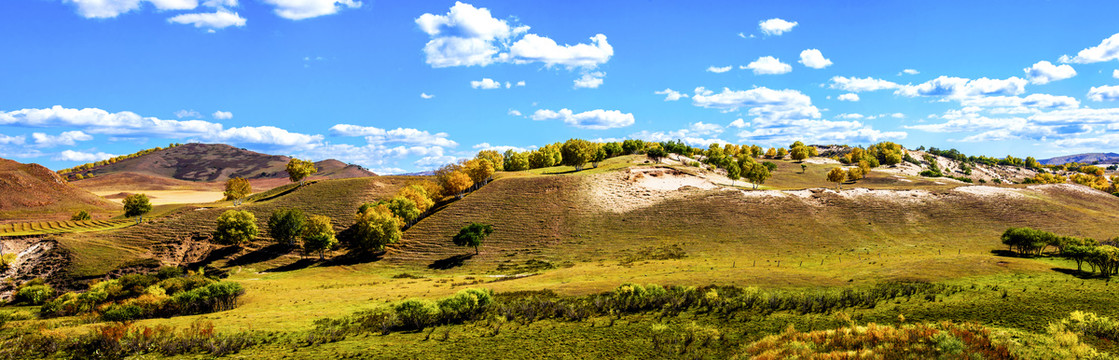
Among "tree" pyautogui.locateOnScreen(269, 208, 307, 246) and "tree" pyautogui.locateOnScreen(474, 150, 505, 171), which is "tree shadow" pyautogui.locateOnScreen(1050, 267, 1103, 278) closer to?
"tree" pyautogui.locateOnScreen(269, 208, 307, 246)

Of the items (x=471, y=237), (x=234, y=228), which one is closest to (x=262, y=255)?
(x=234, y=228)

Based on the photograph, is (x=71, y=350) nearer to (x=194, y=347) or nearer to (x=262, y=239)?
(x=194, y=347)

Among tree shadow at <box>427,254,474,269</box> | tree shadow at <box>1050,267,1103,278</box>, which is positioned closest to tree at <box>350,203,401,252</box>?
tree shadow at <box>427,254,474,269</box>

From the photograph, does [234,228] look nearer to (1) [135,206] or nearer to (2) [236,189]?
(1) [135,206]

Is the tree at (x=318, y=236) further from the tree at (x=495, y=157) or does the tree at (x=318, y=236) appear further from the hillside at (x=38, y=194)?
the tree at (x=495, y=157)

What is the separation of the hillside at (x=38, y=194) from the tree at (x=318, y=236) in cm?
7988

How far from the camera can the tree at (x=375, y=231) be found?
78.6 m

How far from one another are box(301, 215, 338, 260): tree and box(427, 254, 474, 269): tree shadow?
806 inches

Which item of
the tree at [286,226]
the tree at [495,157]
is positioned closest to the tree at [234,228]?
the tree at [286,226]

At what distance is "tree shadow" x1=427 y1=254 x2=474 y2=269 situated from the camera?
74.1 m

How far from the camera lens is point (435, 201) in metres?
109

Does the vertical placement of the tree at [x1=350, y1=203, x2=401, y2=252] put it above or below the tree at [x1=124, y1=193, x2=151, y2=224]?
below

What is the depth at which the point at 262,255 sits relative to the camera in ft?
265

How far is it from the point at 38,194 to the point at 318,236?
125228 mm
